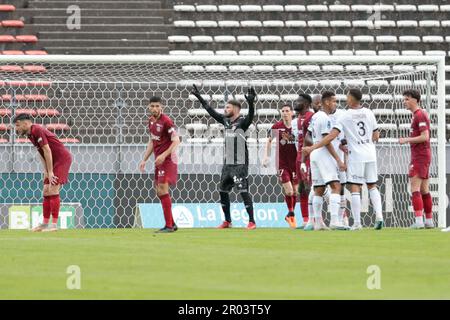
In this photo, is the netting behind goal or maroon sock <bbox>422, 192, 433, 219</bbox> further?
the netting behind goal

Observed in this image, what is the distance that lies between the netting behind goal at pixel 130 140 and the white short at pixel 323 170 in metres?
3.49

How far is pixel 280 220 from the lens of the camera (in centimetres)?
1917

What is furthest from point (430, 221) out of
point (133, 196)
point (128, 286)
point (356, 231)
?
point (128, 286)

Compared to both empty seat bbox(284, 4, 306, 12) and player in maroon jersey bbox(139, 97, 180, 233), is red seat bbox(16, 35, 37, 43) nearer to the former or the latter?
empty seat bbox(284, 4, 306, 12)

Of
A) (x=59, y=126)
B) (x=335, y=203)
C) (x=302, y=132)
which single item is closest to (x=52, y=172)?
(x=302, y=132)

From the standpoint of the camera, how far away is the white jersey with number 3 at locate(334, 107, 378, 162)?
→ 15.1 metres

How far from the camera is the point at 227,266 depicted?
860cm

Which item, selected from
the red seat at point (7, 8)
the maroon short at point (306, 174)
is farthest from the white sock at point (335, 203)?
the red seat at point (7, 8)

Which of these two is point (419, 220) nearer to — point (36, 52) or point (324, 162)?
point (324, 162)

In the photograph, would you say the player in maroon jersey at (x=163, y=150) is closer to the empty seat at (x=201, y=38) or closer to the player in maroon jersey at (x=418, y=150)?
the player in maroon jersey at (x=418, y=150)

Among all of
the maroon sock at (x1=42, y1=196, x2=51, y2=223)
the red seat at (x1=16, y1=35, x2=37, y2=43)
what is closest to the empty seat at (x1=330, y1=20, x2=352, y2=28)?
the red seat at (x1=16, y1=35, x2=37, y2=43)
